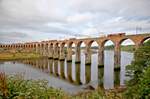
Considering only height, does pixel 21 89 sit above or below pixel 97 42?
below

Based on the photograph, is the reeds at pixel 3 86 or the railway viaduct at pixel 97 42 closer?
the reeds at pixel 3 86

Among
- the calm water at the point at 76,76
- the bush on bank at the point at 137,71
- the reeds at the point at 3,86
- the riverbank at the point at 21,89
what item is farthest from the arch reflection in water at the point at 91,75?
the reeds at the point at 3,86

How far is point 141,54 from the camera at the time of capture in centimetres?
1622

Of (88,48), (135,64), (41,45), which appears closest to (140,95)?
(135,64)

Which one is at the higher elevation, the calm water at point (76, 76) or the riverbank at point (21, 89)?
the riverbank at point (21, 89)

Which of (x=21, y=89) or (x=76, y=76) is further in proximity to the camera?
(x=76, y=76)

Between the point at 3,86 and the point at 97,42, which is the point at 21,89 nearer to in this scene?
the point at 3,86

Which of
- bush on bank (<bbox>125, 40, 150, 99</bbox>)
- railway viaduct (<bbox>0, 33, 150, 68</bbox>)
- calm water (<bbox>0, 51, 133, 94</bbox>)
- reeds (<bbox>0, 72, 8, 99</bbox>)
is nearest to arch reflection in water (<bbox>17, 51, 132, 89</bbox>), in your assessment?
calm water (<bbox>0, 51, 133, 94</bbox>)

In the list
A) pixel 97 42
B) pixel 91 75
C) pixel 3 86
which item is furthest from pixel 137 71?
pixel 97 42

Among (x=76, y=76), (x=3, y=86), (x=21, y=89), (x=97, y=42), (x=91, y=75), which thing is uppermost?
(x=97, y=42)

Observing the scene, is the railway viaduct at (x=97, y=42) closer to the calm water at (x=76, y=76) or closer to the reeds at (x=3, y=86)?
the calm water at (x=76, y=76)

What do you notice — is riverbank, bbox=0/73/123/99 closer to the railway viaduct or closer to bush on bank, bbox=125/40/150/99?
bush on bank, bbox=125/40/150/99

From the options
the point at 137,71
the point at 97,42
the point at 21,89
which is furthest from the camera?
the point at 97,42

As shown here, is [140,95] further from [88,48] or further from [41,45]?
[41,45]
